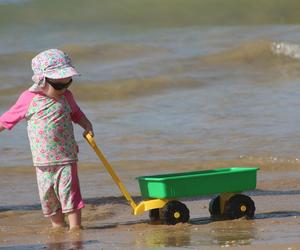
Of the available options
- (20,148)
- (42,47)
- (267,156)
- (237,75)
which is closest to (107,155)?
(20,148)

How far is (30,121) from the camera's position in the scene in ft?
21.9

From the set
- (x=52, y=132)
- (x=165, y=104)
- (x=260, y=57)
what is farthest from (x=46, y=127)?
(x=260, y=57)

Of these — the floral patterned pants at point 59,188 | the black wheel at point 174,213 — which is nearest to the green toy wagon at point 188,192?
the black wheel at point 174,213

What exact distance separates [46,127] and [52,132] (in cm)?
5

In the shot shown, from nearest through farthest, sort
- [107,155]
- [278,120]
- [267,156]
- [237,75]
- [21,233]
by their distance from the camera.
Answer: [21,233] → [267,156] → [107,155] → [278,120] → [237,75]

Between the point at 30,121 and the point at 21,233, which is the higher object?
the point at 30,121

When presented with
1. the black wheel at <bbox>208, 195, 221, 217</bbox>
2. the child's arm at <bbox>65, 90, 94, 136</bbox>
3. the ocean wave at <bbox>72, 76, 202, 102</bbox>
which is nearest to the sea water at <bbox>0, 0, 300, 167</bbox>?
the ocean wave at <bbox>72, 76, 202, 102</bbox>

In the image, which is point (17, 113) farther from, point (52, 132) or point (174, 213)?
point (174, 213)

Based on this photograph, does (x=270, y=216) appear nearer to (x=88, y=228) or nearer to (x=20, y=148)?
(x=88, y=228)

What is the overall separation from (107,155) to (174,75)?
19.5ft

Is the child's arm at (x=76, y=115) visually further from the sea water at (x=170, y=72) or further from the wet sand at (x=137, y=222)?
the sea water at (x=170, y=72)

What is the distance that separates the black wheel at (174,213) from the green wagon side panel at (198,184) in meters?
0.06

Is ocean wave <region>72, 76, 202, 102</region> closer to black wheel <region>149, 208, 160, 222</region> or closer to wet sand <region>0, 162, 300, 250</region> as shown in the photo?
wet sand <region>0, 162, 300, 250</region>

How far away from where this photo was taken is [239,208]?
6680mm
